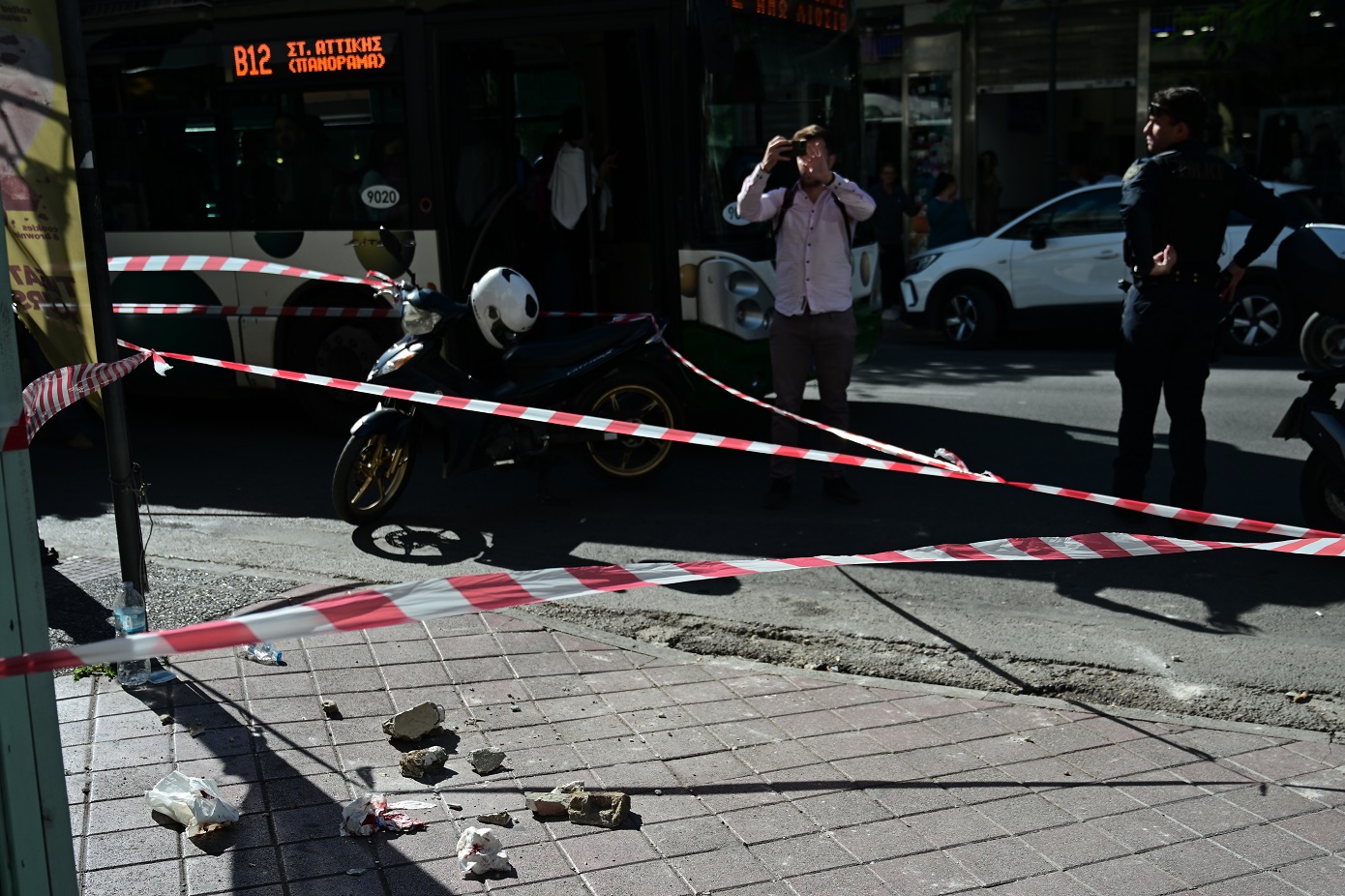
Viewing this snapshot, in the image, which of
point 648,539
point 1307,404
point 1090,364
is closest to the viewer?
point 1307,404

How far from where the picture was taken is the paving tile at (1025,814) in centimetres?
371

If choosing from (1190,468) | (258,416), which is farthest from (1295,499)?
(258,416)

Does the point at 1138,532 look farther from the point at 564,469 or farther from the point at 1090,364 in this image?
the point at 1090,364

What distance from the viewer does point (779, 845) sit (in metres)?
3.60

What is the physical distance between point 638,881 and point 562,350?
171 inches

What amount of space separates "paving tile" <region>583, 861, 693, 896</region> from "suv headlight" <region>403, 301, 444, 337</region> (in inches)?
165

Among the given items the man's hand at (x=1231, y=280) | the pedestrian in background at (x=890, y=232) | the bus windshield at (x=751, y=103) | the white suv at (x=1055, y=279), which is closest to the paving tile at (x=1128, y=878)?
the man's hand at (x=1231, y=280)

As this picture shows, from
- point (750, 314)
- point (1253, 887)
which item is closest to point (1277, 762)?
point (1253, 887)

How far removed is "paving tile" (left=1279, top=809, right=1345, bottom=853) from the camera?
3605 millimetres

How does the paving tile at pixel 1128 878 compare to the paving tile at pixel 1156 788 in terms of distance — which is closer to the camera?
the paving tile at pixel 1128 878

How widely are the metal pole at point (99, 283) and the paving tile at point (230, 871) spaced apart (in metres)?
1.69

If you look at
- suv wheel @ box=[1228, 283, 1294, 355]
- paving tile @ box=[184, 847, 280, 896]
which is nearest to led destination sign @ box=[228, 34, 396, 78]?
paving tile @ box=[184, 847, 280, 896]

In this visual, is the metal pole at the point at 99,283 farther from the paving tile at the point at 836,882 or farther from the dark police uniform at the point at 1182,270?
the dark police uniform at the point at 1182,270

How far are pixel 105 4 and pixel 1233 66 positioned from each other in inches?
625
